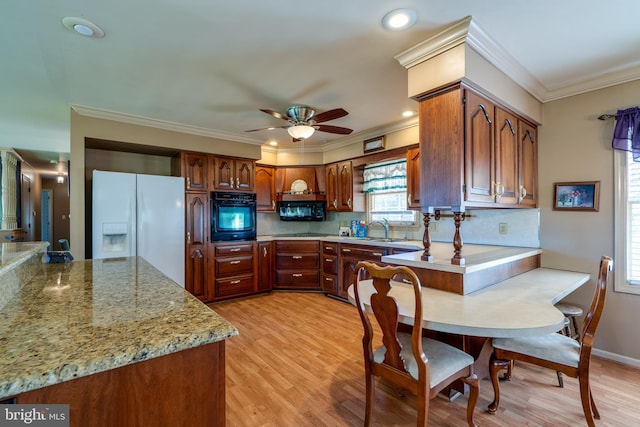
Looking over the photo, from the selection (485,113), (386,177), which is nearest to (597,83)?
(485,113)

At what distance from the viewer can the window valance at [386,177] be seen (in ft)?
13.7

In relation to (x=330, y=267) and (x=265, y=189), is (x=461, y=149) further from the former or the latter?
(x=265, y=189)

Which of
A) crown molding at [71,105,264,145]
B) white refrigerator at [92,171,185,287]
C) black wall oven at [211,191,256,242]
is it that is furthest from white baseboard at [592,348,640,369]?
crown molding at [71,105,264,145]

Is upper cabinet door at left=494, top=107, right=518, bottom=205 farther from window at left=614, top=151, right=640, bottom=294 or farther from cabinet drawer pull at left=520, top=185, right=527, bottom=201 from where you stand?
window at left=614, top=151, right=640, bottom=294

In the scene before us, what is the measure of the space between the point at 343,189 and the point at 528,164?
2570 millimetres

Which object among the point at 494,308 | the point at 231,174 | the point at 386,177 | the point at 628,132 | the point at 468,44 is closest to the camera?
the point at 494,308

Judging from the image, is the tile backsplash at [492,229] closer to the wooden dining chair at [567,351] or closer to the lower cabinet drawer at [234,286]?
the wooden dining chair at [567,351]

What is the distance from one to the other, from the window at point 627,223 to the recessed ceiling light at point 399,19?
226 centimetres

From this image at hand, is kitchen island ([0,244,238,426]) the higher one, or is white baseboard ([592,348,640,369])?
kitchen island ([0,244,238,426])

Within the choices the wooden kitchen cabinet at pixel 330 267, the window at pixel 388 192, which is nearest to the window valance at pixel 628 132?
the window at pixel 388 192

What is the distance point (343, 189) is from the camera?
4.83 meters

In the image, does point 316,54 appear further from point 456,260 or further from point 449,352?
point 449,352
